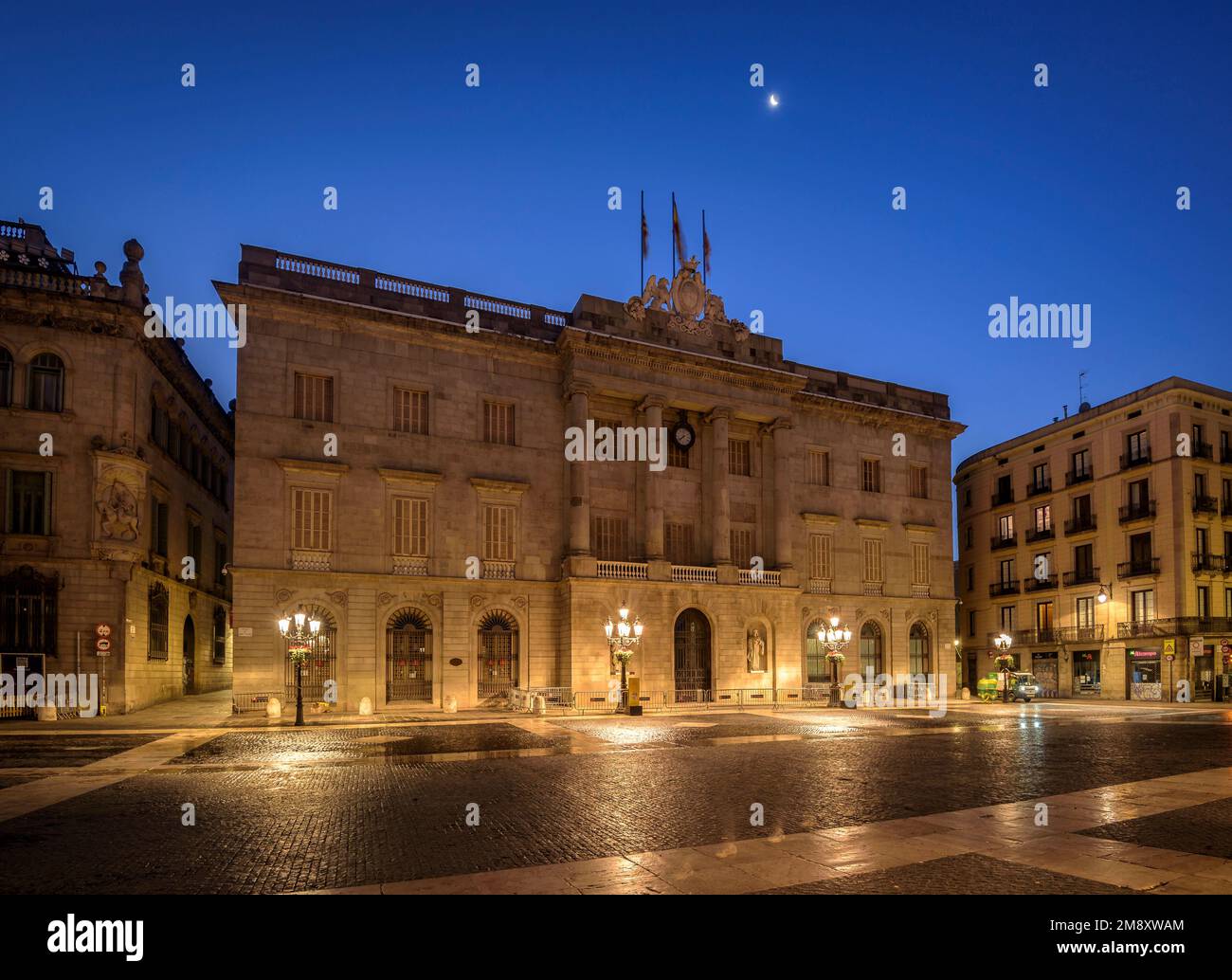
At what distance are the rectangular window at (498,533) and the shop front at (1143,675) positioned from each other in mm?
35327

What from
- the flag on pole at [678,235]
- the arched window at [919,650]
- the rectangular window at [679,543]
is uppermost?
the flag on pole at [678,235]

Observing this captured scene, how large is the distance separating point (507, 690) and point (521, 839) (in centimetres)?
2413

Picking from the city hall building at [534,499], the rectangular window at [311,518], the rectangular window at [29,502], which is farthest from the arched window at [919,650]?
the rectangular window at [29,502]

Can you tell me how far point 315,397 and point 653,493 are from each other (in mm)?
14456

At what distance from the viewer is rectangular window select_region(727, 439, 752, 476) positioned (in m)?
40.0

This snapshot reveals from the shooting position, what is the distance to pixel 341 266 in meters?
32.5

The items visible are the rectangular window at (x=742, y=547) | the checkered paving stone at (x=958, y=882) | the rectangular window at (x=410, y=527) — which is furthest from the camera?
the rectangular window at (x=742, y=547)

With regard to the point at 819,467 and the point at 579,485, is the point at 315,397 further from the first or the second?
the point at 819,467

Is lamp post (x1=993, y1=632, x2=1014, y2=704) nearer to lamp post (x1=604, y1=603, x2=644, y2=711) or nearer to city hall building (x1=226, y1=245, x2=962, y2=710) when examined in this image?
city hall building (x1=226, y1=245, x2=962, y2=710)

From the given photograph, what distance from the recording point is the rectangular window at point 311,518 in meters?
30.9

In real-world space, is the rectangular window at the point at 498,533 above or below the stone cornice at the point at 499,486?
below

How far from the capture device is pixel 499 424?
35.1 metres

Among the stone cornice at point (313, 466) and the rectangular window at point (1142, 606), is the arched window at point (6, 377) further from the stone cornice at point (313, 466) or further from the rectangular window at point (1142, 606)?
the rectangular window at point (1142, 606)
